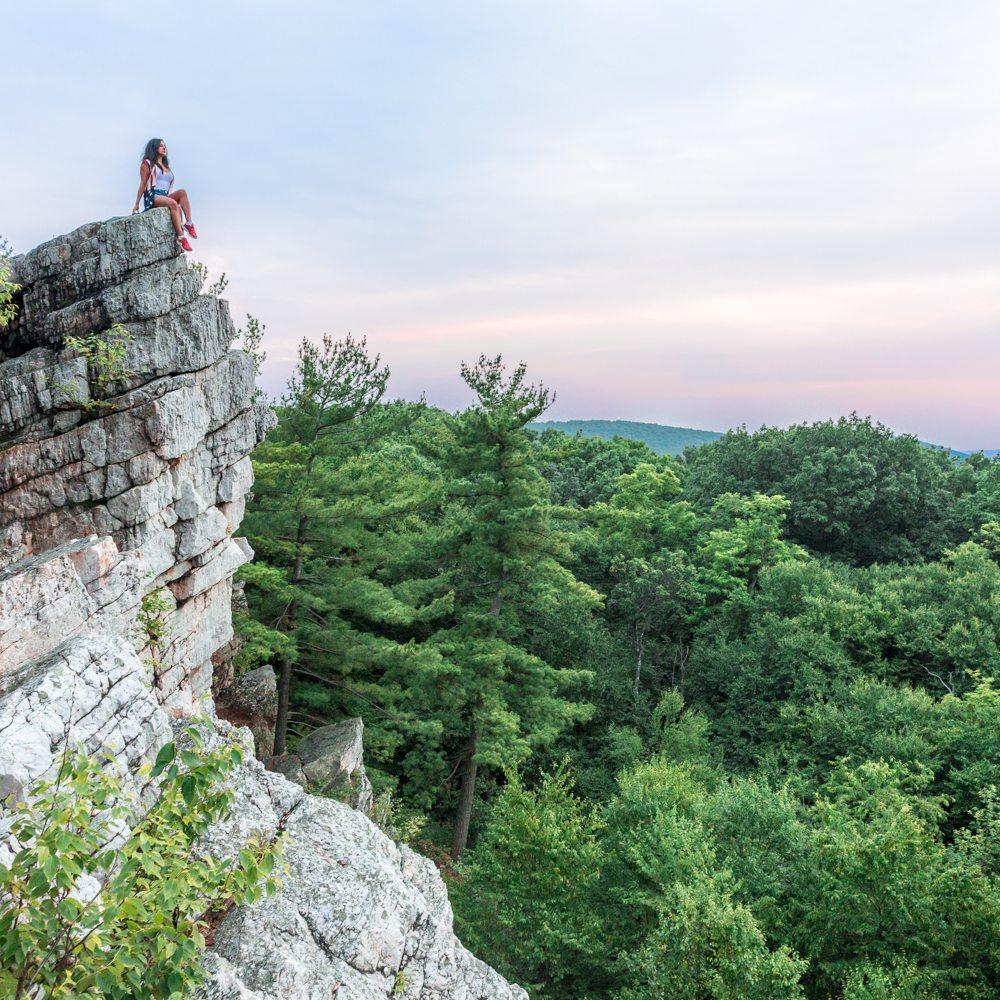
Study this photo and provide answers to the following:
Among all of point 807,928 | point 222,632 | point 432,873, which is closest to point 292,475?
point 222,632

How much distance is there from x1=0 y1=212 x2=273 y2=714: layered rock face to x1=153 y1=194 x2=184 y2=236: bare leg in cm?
14

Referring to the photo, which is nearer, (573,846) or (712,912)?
(712,912)

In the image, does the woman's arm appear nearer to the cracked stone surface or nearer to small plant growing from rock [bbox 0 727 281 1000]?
the cracked stone surface

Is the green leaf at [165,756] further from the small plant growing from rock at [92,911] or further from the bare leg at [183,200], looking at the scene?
the bare leg at [183,200]

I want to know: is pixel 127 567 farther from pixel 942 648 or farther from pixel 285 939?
pixel 942 648

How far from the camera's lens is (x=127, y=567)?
905cm

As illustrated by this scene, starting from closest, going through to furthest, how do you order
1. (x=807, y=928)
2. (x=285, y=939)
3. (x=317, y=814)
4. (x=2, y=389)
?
(x=285, y=939) < (x=317, y=814) < (x=2, y=389) < (x=807, y=928)

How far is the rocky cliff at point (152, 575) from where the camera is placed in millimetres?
6250

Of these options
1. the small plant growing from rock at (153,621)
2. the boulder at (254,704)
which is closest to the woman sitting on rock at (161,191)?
the small plant growing from rock at (153,621)

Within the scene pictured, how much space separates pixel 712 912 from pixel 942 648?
46.6 ft

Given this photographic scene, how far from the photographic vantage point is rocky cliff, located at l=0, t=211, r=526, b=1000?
20.5ft

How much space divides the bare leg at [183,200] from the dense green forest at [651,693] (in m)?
5.60

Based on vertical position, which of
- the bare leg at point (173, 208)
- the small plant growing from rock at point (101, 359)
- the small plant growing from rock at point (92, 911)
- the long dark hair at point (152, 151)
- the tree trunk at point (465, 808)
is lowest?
the tree trunk at point (465, 808)

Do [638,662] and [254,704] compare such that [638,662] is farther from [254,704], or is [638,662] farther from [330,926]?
[330,926]
